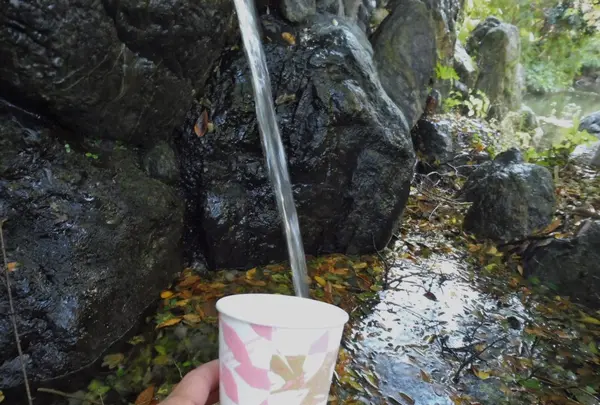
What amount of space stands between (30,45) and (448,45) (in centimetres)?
691

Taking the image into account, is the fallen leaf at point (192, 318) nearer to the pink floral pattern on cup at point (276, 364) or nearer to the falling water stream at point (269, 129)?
the falling water stream at point (269, 129)

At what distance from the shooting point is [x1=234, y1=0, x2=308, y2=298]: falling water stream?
3793 mm

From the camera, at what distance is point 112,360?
2768 mm

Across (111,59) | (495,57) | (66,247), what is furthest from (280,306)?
(495,57)

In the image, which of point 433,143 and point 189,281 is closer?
point 189,281

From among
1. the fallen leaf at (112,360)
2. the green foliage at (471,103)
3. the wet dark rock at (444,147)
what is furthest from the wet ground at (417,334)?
the green foliage at (471,103)

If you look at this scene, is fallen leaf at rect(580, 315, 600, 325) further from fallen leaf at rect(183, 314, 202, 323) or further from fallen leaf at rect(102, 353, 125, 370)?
fallen leaf at rect(102, 353, 125, 370)

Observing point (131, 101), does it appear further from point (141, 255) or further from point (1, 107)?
point (141, 255)

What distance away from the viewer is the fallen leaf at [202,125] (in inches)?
148

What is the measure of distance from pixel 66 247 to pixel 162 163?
109 cm

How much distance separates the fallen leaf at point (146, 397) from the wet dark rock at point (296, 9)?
3495mm

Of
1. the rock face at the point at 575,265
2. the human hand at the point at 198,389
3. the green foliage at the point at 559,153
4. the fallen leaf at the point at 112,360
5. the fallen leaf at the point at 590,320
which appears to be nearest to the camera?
the human hand at the point at 198,389

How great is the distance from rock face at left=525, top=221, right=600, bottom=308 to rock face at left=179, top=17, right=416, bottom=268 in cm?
163

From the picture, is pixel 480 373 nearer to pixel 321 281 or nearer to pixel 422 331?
pixel 422 331
